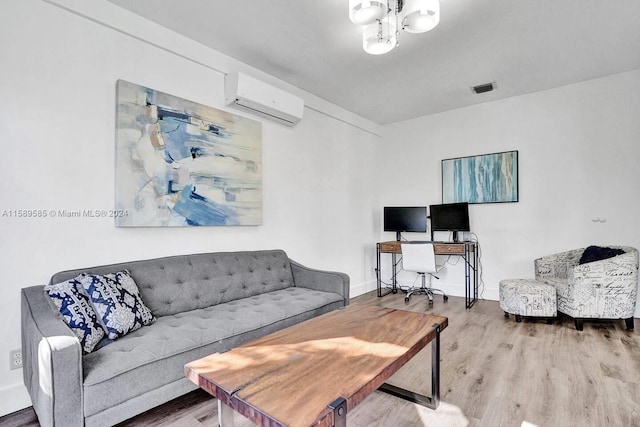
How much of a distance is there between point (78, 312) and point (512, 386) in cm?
255

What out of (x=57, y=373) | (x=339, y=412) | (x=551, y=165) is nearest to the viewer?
(x=339, y=412)

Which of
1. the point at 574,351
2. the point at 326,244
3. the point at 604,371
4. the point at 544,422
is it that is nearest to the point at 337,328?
the point at 544,422

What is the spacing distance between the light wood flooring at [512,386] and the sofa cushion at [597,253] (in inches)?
25.9

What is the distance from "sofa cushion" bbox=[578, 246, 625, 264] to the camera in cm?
318

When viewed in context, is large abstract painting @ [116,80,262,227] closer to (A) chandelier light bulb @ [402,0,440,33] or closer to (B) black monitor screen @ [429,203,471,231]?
(A) chandelier light bulb @ [402,0,440,33]

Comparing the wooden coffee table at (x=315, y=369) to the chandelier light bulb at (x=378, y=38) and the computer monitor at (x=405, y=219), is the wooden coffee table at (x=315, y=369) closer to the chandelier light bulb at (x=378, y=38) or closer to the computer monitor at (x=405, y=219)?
the chandelier light bulb at (x=378, y=38)

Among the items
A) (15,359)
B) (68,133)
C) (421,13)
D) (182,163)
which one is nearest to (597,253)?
(421,13)

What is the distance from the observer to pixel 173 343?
5.78ft

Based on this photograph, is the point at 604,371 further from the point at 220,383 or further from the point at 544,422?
the point at 220,383

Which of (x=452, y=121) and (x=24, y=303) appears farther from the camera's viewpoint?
(x=452, y=121)

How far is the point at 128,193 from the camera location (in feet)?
7.79

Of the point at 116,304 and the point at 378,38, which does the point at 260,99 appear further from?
the point at 116,304

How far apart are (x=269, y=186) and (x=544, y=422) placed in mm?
2811

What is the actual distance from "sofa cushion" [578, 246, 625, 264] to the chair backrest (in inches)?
59.2
